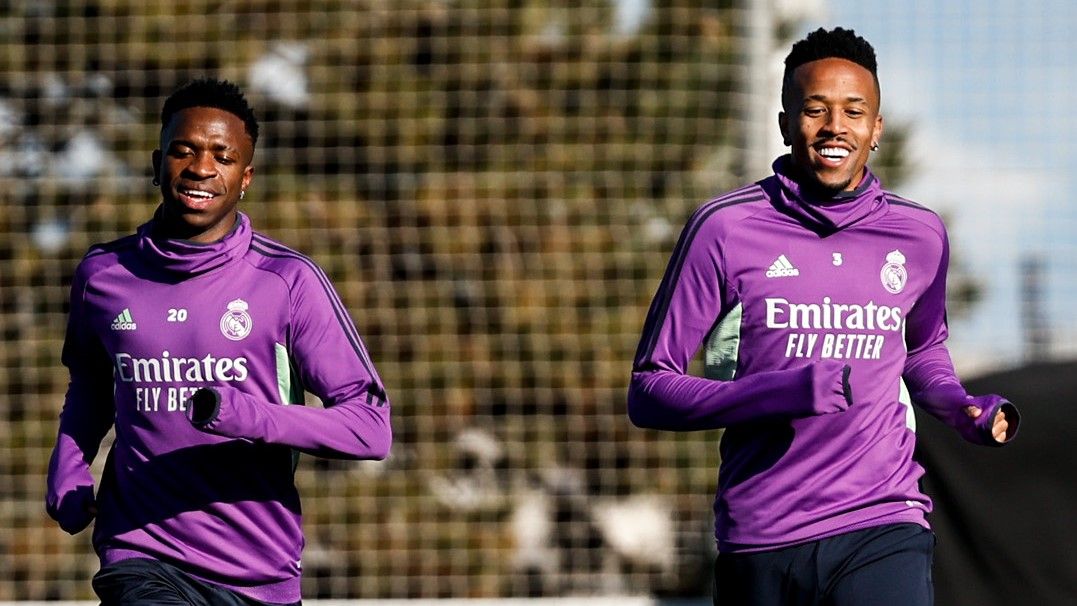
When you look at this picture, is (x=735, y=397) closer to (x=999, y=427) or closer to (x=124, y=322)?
(x=999, y=427)

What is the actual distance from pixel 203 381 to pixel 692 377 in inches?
43.1

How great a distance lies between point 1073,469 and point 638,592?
3044mm

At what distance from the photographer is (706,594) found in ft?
27.6

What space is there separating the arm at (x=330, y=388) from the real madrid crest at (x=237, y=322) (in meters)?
0.10

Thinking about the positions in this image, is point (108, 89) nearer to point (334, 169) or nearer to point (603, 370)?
point (334, 169)

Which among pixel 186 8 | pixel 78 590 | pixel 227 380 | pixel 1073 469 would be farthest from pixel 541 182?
pixel 227 380

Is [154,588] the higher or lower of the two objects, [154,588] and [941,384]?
the lower

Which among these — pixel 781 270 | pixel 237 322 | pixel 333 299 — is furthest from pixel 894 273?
pixel 237 322

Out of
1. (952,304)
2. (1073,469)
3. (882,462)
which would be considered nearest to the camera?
(882,462)

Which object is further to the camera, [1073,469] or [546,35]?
[546,35]

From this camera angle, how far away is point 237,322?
4246mm

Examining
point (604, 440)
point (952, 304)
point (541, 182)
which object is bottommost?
point (604, 440)

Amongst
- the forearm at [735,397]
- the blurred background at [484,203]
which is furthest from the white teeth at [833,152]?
the blurred background at [484,203]

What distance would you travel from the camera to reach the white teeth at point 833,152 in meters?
4.07
